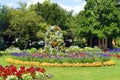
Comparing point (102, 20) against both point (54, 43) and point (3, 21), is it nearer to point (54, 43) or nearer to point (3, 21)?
point (3, 21)

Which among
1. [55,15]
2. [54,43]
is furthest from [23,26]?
[54,43]

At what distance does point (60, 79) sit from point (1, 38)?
3208 cm

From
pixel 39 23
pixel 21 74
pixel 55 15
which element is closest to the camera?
pixel 21 74

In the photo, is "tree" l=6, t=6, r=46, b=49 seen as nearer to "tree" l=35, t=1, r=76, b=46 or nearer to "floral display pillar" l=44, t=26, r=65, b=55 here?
"tree" l=35, t=1, r=76, b=46

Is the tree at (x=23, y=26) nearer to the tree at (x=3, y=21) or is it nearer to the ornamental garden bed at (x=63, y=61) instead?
the tree at (x=3, y=21)

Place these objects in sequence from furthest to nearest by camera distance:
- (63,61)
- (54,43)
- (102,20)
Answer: (102,20)
(54,43)
(63,61)

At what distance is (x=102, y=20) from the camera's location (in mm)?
48875

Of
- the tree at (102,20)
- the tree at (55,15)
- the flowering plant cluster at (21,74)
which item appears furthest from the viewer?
the tree at (55,15)

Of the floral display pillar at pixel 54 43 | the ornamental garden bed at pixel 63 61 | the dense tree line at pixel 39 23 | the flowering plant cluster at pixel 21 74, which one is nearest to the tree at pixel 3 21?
the dense tree line at pixel 39 23

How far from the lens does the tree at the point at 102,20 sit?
4769cm

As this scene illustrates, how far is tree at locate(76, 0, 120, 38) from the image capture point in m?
47.7

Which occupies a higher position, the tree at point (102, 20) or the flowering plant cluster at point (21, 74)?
the tree at point (102, 20)

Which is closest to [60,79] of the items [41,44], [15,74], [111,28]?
[15,74]

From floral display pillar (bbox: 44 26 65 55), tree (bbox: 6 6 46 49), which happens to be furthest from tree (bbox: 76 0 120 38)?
floral display pillar (bbox: 44 26 65 55)
